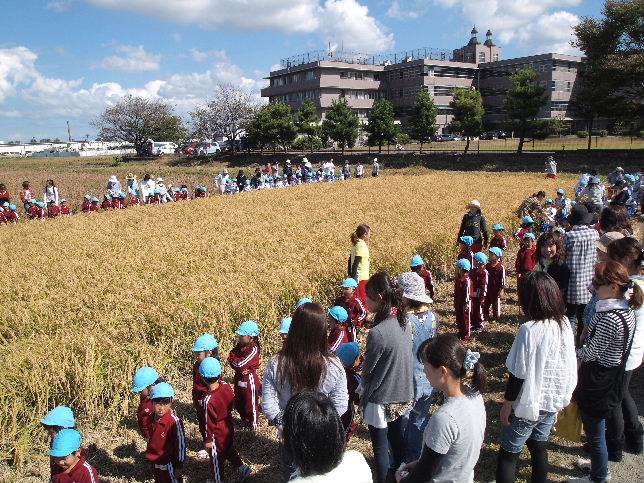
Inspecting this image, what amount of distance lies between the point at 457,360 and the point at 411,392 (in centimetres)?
107

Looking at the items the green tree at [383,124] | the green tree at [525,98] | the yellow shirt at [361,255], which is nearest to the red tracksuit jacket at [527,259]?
the yellow shirt at [361,255]

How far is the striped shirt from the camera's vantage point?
3.32 meters

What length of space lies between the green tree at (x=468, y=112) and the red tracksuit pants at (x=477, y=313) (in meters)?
34.1

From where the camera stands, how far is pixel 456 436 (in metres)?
2.38

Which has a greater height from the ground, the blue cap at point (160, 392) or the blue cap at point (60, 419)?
the blue cap at point (160, 392)

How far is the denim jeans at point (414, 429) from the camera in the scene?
366 cm

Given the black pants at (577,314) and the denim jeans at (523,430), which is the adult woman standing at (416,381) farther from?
the black pants at (577,314)

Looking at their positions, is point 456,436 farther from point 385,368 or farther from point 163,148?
point 163,148

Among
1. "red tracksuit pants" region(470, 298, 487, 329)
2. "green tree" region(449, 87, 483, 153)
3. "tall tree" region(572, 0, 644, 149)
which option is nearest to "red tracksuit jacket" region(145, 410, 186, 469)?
"red tracksuit pants" region(470, 298, 487, 329)

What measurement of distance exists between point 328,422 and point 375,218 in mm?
11483

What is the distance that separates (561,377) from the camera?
3041 millimetres

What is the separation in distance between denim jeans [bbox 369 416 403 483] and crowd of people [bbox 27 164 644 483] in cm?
1

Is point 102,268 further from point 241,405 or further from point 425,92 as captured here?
point 425,92

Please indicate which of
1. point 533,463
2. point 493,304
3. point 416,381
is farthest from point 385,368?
point 493,304
